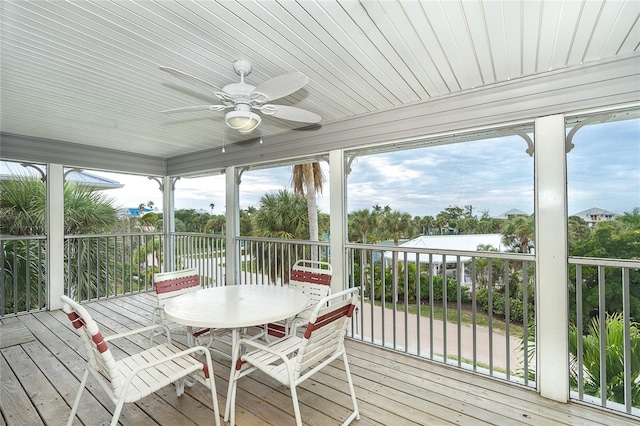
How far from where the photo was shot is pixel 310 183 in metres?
5.86

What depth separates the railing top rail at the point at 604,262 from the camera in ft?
7.04

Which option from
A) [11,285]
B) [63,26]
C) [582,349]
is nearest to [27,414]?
[63,26]

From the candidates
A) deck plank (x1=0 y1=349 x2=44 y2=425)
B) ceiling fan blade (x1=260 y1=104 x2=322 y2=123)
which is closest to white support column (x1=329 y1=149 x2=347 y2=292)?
ceiling fan blade (x1=260 y1=104 x2=322 y2=123)

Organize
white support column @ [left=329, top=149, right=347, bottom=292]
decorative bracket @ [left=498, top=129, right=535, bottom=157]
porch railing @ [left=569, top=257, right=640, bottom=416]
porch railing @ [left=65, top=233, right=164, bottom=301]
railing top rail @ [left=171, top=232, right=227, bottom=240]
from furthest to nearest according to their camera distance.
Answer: railing top rail @ [left=171, top=232, right=227, bottom=240]
porch railing @ [left=65, top=233, right=164, bottom=301]
white support column @ [left=329, top=149, right=347, bottom=292]
decorative bracket @ [left=498, top=129, right=535, bottom=157]
porch railing @ [left=569, top=257, right=640, bottom=416]

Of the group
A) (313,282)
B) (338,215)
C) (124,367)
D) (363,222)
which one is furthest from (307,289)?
(124,367)

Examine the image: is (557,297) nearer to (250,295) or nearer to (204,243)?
(250,295)

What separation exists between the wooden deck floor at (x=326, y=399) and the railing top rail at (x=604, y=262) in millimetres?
1096

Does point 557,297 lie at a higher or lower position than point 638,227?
lower

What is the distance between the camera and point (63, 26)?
6.06ft

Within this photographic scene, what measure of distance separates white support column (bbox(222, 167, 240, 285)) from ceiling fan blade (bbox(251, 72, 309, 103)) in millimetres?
2970

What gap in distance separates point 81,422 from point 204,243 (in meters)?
3.64

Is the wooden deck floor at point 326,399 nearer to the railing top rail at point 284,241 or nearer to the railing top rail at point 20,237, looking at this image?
the railing top rail at point 284,241

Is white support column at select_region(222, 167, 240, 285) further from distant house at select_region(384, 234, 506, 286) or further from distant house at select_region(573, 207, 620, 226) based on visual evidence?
distant house at select_region(573, 207, 620, 226)

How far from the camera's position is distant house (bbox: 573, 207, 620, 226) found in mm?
2432
